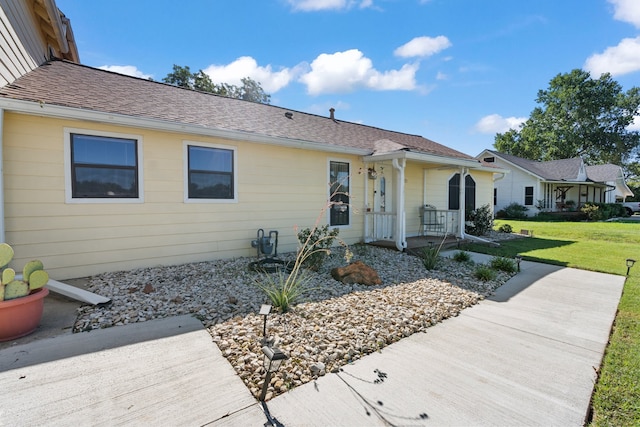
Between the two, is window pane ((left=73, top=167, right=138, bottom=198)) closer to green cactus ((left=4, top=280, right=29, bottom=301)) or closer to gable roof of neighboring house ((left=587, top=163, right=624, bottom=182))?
green cactus ((left=4, top=280, right=29, bottom=301))

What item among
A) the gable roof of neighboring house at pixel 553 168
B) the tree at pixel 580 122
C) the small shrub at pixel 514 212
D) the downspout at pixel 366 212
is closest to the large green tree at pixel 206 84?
the downspout at pixel 366 212

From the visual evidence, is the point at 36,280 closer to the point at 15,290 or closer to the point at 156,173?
the point at 15,290

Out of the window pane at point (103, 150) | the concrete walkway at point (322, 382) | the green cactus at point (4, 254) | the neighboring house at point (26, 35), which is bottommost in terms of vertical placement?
the concrete walkway at point (322, 382)

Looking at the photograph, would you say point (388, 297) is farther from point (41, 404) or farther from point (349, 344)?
point (41, 404)

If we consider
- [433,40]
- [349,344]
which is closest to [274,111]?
[433,40]

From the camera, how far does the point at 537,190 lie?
72.5 ft

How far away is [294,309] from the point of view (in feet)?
12.8

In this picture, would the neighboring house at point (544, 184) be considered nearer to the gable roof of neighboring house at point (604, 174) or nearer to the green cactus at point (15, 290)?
the gable roof of neighboring house at point (604, 174)

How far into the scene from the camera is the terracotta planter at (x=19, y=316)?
2980mm

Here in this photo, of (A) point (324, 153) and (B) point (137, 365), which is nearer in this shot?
(B) point (137, 365)

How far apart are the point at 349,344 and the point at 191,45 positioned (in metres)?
15.3

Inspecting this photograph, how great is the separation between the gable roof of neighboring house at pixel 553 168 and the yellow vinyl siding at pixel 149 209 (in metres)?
21.1

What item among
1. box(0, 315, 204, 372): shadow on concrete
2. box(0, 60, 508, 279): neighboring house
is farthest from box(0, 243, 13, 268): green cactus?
box(0, 60, 508, 279): neighboring house

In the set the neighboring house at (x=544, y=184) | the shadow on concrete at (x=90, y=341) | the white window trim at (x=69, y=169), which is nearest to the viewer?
the shadow on concrete at (x=90, y=341)
